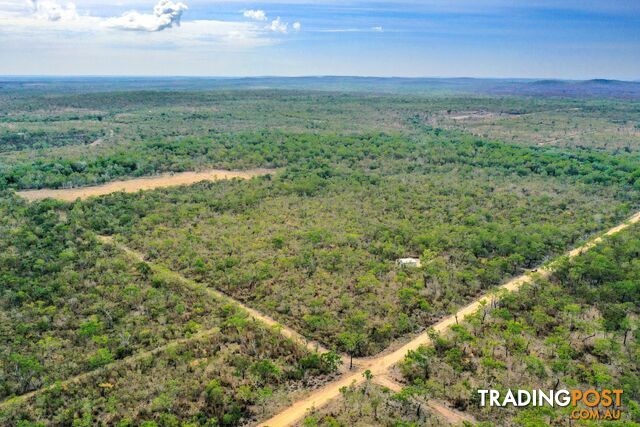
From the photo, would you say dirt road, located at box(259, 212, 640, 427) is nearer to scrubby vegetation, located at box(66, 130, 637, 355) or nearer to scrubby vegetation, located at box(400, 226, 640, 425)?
scrubby vegetation, located at box(66, 130, 637, 355)

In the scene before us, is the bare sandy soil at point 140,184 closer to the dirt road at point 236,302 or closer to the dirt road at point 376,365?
the dirt road at point 236,302

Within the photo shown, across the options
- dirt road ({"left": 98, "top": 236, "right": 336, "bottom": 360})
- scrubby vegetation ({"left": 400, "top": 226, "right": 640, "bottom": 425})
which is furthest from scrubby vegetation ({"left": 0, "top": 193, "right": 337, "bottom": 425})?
scrubby vegetation ({"left": 400, "top": 226, "right": 640, "bottom": 425})

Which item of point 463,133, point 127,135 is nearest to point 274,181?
point 127,135

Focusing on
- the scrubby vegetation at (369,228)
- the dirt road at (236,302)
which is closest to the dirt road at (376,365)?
the scrubby vegetation at (369,228)

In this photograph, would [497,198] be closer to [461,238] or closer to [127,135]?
[461,238]

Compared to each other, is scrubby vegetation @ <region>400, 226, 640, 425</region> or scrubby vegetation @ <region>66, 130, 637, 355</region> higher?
scrubby vegetation @ <region>66, 130, 637, 355</region>
